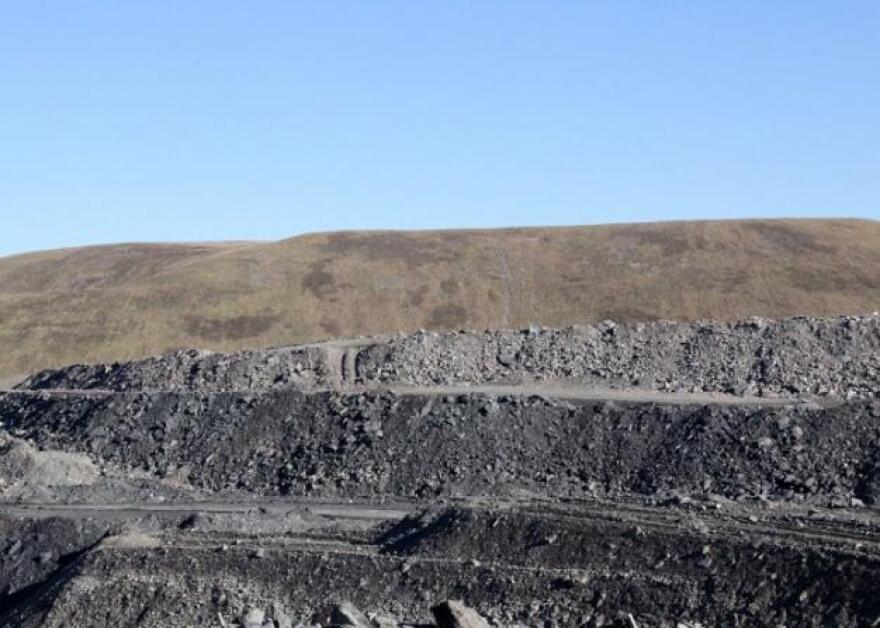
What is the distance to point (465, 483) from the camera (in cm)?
3662

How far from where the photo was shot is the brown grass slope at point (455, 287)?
79500 mm

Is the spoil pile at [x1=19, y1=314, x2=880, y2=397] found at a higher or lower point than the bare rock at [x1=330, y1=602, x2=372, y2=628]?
higher

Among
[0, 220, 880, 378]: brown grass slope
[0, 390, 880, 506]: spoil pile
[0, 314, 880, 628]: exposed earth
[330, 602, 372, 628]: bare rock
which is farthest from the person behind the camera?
[0, 220, 880, 378]: brown grass slope

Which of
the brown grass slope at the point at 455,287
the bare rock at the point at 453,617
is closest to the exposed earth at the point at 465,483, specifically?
the bare rock at the point at 453,617

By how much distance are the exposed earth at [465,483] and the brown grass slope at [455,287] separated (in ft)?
92.7

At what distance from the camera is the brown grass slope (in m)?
79.5

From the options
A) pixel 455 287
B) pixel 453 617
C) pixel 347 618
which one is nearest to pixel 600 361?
pixel 347 618

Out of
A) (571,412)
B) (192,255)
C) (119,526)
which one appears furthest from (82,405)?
(192,255)

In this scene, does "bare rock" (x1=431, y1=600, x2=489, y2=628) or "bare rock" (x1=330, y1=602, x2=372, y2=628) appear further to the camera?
"bare rock" (x1=330, y1=602, x2=372, y2=628)

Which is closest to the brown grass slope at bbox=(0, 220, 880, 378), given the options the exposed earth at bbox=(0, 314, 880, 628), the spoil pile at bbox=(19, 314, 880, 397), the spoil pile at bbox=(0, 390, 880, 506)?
the exposed earth at bbox=(0, 314, 880, 628)

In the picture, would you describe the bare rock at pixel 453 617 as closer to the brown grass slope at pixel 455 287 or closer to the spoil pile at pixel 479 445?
the spoil pile at pixel 479 445

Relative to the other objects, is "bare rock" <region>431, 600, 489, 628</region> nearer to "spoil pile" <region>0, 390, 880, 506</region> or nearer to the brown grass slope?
"spoil pile" <region>0, 390, 880, 506</region>

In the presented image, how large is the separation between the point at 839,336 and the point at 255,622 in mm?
25808

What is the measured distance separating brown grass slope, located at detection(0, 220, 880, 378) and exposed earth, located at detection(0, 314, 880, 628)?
28246 millimetres
